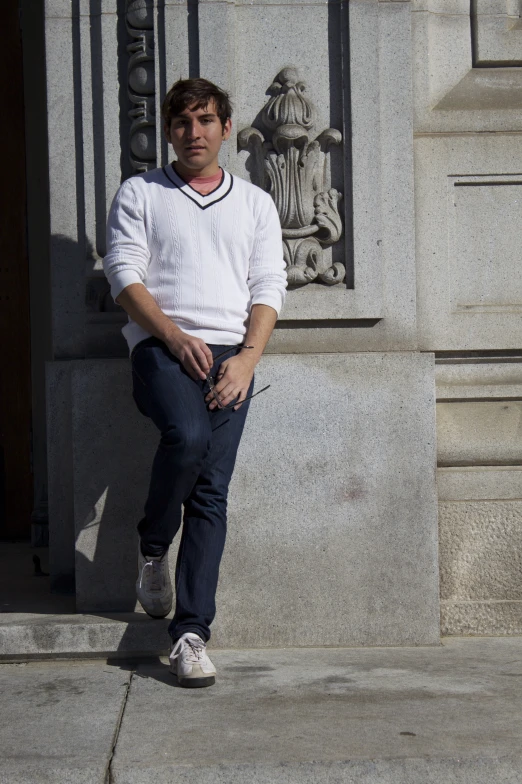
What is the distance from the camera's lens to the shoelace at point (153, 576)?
3.72 m

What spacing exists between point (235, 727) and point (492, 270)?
2225 millimetres

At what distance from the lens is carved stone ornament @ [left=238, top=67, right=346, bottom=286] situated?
4.13 metres

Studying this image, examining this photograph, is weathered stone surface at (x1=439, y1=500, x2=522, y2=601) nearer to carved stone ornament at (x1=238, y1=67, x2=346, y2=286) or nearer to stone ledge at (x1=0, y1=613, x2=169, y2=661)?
carved stone ornament at (x1=238, y1=67, x2=346, y2=286)

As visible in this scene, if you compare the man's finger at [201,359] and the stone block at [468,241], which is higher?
the stone block at [468,241]

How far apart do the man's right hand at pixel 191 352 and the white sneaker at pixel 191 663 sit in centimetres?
90

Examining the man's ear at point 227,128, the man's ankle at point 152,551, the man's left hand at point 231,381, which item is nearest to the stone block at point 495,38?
the man's ear at point 227,128

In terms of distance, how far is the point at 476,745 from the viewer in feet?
9.60

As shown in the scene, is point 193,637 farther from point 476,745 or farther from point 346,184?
point 346,184

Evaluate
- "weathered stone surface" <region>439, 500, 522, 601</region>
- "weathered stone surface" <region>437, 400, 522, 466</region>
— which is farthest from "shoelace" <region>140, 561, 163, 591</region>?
"weathered stone surface" <region>437, 400, 522, 466</region>

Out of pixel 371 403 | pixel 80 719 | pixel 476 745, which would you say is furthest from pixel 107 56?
pixel 476 745

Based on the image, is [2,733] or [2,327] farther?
[2,327]

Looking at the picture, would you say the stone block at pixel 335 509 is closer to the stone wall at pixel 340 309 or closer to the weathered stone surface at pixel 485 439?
the stone wall at pixel 340 309

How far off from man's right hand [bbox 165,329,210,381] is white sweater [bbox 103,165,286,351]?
13cm

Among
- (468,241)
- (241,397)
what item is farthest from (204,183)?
(468,241)
